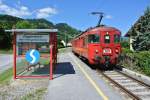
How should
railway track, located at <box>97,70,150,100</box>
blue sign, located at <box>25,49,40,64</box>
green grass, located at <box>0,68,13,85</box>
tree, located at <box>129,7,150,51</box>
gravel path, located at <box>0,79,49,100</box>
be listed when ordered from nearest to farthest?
gravel path, located at <box>0,79,49,100</box> < railway track, located at <box>97,70,150,100</box> < green grass, located at <box>0,68,13,85</box> < blue sign, located at <box>25,49,40,64</box> < tree, located at <box>129,7,150,51</box>

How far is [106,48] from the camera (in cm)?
2322

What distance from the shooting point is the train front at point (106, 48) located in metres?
23.1

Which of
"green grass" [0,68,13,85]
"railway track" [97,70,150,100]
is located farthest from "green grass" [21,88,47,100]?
"green grass" [0,68,13,85]

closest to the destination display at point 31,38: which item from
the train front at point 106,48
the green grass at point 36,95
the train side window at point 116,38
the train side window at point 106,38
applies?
the green grass at point 36,95

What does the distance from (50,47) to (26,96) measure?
5155mm

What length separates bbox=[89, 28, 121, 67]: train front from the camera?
75.9 feet

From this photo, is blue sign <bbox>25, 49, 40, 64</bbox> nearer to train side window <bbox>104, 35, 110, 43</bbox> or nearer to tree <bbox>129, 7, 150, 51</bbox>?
train side window <bbox>104, 35, 110, 43</bbox>

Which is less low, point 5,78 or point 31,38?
point 31,38

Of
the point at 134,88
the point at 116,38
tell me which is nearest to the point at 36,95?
the point at 134,88

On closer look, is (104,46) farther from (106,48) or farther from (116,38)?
(116,38)

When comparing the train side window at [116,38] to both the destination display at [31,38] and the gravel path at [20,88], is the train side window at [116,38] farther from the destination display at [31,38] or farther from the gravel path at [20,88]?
the gravel path at [20,88]


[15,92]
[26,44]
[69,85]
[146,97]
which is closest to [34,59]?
[26,44]

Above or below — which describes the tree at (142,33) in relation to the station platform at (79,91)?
above

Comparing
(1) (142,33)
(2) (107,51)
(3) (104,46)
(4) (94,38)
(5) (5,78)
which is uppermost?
(1) (142,33)
